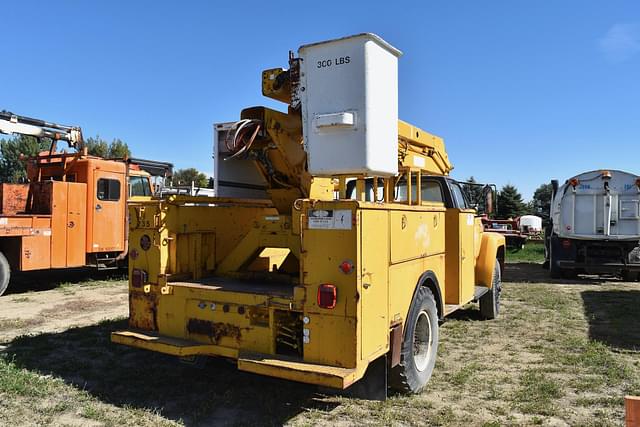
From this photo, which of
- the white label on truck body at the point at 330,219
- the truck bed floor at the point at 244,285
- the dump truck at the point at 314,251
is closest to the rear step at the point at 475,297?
the dump truck at the point at 314,251

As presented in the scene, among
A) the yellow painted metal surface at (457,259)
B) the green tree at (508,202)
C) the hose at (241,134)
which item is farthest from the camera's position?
the green tree at (508,202)

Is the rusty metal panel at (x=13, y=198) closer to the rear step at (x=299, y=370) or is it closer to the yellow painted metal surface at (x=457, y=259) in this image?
the rear step at (x=299, y=370)

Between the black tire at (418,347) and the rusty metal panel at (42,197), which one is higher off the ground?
the rusty metal panel at (42,197)

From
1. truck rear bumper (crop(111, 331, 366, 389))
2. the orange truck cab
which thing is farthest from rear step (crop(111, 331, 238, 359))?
the orange truck cab

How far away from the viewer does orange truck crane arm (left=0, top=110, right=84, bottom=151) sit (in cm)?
1182

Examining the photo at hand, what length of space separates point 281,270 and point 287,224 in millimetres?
1080

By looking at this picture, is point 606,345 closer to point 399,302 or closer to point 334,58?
point 399,302

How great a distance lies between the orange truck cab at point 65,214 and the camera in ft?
33.4

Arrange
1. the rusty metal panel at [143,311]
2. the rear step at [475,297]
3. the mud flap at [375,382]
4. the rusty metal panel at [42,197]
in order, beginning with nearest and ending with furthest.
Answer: the mud flap at [375,382] → the rusty metal panel at [143,311] → the rear step at [475,297] → the rusty metal panel at [42,197]

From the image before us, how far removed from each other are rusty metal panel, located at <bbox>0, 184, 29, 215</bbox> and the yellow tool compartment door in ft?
32.5

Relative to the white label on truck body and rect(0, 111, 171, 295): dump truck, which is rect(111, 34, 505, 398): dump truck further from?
rect(0, 111, 171, 295): dump truck

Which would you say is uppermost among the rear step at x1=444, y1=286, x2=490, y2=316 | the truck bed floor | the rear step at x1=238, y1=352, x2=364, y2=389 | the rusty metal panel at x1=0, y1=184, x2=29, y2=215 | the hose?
the hose

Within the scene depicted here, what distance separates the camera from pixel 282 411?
169 inches

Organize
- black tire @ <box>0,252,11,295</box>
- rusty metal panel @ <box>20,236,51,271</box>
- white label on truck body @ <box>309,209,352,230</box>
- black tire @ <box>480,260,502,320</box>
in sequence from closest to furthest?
white label on truck body @ <box>309,209,352,230</box>
black tire @ <box>480,260,502,320</box>
black tire @ <box>0,252,11,295</box>
rusty metal panel @ <box>20,236,51,271</box>
